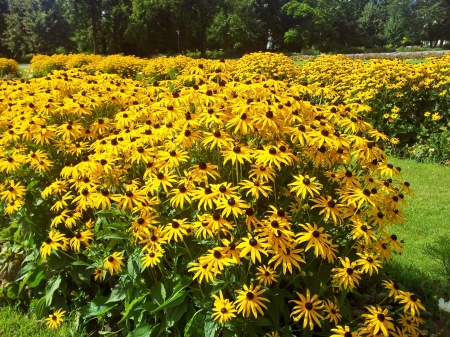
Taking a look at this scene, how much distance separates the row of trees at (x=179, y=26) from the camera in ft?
113

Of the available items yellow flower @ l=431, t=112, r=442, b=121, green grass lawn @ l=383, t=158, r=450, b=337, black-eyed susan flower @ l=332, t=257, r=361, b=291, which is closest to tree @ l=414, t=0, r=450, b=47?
yellow flower @ l=431, t=112, r=442, b=121

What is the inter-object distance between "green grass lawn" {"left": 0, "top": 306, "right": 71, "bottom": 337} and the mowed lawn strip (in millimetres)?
2727

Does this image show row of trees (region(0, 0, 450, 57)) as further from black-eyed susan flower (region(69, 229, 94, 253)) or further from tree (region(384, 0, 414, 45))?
black-eyed susan flower (region(69, 229, 94, 253))

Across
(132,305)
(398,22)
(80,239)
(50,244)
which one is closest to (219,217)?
(132,305)

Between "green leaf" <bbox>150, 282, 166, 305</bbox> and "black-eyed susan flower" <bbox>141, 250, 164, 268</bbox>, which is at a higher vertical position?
"black-eyed susan flower" <bbox>141, 250, 164, 268</bbox>

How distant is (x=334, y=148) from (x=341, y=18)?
56232 millimetres

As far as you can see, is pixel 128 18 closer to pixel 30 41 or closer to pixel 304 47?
pixel 30 41

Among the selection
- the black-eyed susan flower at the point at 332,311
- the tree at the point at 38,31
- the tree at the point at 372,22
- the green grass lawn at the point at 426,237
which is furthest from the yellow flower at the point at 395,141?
the tree at the point at 372,22

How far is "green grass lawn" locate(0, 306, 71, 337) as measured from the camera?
285 centimetres

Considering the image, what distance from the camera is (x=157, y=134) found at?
96.7 inches

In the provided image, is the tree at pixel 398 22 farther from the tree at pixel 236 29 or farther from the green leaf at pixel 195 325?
the green leaf at pixel 195 325

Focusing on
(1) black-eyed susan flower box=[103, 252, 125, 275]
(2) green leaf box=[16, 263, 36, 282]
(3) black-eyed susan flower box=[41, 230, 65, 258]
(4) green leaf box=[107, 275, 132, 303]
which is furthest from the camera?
(2) green leaf box=[16, 263, 36, 282]

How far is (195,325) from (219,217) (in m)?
0.67

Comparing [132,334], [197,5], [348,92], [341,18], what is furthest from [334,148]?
[341,18]
